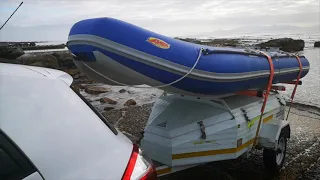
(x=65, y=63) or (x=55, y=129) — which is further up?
(x=55, y=129)

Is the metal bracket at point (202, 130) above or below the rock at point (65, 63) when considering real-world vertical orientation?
above

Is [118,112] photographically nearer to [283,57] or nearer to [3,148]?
[283,57]

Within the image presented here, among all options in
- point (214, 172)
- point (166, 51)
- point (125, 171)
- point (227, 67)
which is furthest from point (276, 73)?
point (125, 171)

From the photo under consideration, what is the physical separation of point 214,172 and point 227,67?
6.40 ft

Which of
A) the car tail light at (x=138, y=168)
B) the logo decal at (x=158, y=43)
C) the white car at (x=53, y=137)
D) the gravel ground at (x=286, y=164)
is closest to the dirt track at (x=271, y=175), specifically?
the gravel ground at (x=286, y=164)

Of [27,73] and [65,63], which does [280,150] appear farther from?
[65,63]

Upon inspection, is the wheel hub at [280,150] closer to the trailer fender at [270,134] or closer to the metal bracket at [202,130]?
the trailer fender at [270,134]

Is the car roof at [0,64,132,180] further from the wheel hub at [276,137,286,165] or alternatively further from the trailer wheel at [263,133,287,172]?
the wheel hub at [276,137,286,165]

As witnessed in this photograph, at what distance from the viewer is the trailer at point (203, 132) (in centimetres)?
386

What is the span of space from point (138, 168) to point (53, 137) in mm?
544

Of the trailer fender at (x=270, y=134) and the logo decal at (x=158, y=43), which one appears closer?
the logo decal at (x=158, y=43)

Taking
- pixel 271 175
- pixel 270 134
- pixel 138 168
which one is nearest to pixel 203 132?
pixel 270 134

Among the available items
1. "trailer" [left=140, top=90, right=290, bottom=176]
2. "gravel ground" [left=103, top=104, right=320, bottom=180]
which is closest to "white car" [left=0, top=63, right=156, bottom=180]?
"gravel ground" [left=103, top=104, right=320, bottom=180]

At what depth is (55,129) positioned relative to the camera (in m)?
1.55
